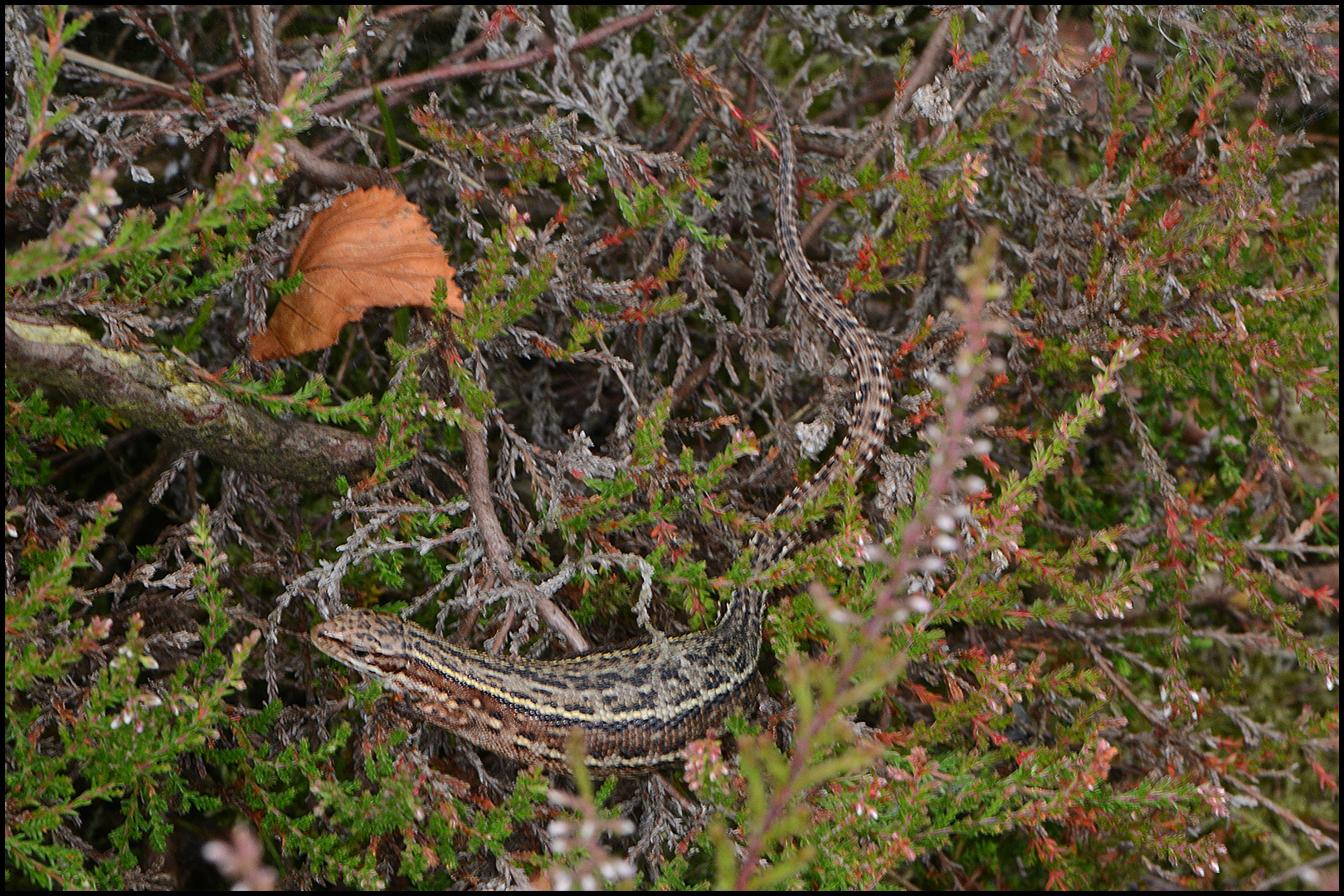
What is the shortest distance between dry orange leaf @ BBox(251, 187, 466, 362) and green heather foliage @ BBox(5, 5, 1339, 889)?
0.15 m

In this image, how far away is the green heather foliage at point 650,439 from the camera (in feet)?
9.04

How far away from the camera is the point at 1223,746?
12.6ft

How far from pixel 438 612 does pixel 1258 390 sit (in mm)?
3961

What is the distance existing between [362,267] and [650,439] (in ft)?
4.26

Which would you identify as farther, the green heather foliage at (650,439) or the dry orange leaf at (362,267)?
the dry orange leaf at (362,267)

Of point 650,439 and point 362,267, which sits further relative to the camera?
point 362,267

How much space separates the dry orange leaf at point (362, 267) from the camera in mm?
3262

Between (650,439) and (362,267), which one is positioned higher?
(362,267)

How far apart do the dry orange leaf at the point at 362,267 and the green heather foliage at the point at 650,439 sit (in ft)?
0.49

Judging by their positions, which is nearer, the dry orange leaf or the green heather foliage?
the green heather foliage

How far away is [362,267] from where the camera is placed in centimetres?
328

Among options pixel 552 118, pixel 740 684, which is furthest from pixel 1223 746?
pixel 552 118

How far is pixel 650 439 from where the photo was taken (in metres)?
2.84

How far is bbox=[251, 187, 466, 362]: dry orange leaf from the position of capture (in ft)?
10.7
